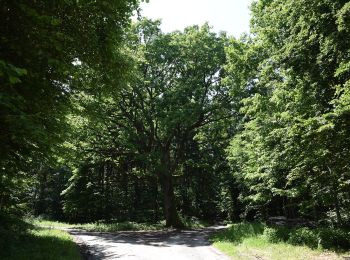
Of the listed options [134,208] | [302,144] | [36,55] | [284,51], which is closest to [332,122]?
[302,144]

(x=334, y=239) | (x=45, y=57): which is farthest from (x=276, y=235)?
(x=45, y=57)

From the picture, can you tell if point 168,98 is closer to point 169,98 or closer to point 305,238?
point 169,98

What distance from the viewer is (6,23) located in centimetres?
743

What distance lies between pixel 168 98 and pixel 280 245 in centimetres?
1402

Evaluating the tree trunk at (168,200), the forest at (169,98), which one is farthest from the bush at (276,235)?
the tree trunk at (168,200)

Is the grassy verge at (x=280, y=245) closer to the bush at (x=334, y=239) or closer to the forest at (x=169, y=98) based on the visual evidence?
the bush at (x=334, y=239)

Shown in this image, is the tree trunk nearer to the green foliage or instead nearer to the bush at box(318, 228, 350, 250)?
the green foliage

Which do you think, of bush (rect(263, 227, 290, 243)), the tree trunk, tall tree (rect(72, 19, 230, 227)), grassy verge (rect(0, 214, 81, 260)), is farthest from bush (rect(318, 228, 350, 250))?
the tree trunk

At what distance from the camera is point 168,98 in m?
24.9

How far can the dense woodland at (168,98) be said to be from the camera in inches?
305

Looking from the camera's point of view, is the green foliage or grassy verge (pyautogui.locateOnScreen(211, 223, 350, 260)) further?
grassy verge (pyautogui.locateOnScreen(211, 223, 350, 260))

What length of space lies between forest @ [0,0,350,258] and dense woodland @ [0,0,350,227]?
0.17 ft

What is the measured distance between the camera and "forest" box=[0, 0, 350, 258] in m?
7.76

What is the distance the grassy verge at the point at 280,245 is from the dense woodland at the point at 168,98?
207 centimetres
